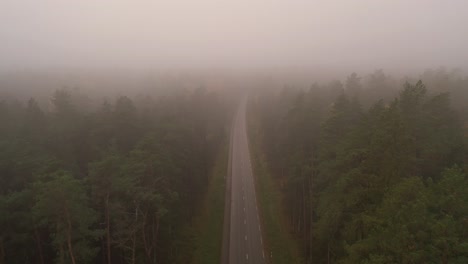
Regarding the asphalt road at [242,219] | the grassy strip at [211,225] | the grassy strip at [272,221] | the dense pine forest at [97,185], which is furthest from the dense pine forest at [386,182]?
the dense pine forest at [97,185]

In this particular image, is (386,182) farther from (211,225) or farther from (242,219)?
(211,225)

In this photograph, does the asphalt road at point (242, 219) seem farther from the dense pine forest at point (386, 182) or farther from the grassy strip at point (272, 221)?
the dense pine forest at point (386, 182)

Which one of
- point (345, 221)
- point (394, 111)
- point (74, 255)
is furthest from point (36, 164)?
point (394, 111)

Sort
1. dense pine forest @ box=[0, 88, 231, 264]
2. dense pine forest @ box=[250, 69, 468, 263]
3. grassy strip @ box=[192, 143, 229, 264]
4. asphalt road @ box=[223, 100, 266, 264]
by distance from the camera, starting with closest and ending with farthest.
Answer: dense pine forest @ box=[250, 69, 468, 263] → dense pine forest @ box=[0, 88, 231, 264] → asphalt road @ box=[223, 100, 266, 264] → grassy strip @ box=[192, 143, 229, 264]

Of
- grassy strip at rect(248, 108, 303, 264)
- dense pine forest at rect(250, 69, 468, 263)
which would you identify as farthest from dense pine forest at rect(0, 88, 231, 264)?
dense pine forest at rect(250, 69, 468, 263)

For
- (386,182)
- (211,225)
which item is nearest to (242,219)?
(211,225)

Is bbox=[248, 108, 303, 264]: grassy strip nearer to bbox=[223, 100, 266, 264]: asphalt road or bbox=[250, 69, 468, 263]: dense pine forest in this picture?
bbox=[223, 100, 266, 264]: asphalt road
